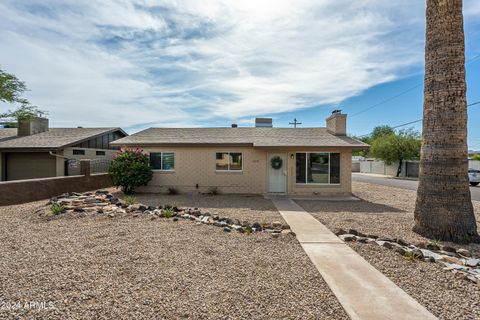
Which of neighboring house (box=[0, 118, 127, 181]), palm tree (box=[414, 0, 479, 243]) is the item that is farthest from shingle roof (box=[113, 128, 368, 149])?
palm tree (box=[414, 0, 479, 243])

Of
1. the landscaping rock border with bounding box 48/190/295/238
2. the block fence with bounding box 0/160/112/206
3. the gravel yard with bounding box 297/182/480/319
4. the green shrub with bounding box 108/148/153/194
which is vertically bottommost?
the gravel yard with bounding box 297/182/480/319

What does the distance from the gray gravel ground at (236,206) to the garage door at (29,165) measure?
23.2ft

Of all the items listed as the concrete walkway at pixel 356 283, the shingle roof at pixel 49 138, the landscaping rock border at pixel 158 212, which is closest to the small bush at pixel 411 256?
the concrete walkway at pixel 356 283

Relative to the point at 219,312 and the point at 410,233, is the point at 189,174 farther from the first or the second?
the point at 219,312

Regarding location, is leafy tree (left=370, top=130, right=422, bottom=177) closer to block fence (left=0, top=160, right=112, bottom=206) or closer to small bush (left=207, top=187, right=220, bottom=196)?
small bush (left=207, top=187, right=220, bottom=196)

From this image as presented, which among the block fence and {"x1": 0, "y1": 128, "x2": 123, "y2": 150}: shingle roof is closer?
the block fence

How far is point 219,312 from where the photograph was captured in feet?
10.3

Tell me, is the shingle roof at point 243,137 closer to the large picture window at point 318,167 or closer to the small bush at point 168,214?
the large picture window at point 318,167

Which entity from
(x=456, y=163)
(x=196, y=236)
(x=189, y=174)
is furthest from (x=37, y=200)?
(x=456, y=163)

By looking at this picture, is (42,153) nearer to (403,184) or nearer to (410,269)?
(410,269)

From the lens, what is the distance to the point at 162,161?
14102 millimetres

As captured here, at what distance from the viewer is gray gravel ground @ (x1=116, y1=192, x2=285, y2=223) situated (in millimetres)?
8555

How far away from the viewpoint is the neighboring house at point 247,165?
13469mm

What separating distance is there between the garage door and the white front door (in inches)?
530
